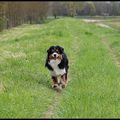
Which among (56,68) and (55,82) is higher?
(56,68)

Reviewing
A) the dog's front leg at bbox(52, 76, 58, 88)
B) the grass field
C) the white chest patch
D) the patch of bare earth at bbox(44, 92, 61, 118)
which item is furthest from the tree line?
the patch of bare earth at bbox(44, 92, 61, 118)

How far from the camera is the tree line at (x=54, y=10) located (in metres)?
65.6

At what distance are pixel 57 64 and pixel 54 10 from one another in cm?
10461

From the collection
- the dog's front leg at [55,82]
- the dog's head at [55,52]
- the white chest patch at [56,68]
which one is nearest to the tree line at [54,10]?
the dog's front leg at [55,82]

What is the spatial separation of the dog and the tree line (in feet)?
151

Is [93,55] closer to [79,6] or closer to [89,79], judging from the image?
[89,79]

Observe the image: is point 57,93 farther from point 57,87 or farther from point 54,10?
point 54,10

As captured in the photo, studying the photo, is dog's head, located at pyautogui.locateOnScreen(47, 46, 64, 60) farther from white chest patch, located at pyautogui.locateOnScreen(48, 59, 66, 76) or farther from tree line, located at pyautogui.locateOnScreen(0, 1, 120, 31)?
tree line, located at pyautogui.locateOnScreen(0, 1, 120, 31)

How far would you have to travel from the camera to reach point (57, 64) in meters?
10.1

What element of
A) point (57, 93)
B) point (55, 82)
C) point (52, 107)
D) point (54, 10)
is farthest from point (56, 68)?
point (54, 10)

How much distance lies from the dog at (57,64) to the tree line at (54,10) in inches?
1807

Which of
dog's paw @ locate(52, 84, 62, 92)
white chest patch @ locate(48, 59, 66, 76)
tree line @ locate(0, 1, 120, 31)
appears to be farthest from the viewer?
tree line @ locate(0, 1, 120, 31)

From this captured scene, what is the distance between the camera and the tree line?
65.6 meters

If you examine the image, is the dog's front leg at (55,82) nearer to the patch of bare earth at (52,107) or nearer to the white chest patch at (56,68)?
the white chest patch at (56,68)
